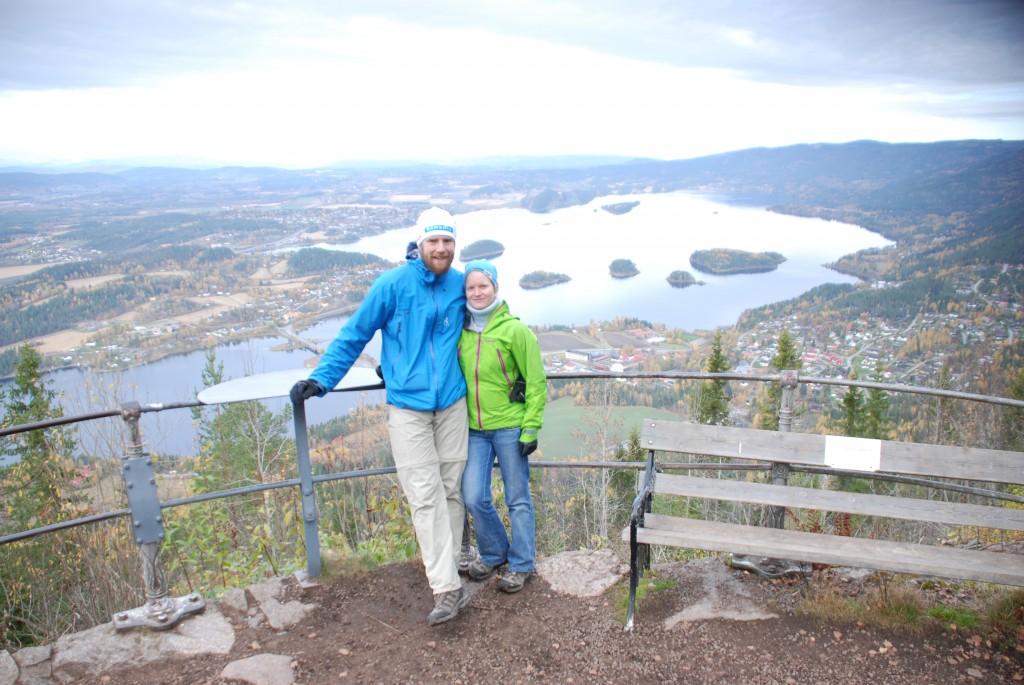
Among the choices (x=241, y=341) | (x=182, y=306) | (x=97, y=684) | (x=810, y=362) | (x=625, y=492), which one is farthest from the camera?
(x=182, y=306)

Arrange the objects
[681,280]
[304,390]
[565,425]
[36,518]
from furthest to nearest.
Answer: [681,280]
[565,425]
[36,518]
[304,390]

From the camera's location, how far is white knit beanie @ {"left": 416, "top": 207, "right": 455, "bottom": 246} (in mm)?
3328

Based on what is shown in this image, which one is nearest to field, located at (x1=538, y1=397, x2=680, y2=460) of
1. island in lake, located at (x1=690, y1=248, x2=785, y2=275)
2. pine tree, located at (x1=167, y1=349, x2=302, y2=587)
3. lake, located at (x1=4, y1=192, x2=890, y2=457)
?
lake, located at (x1=4, y1=192, x2=890, y2=457)

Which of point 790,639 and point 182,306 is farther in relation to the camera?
point 182,306

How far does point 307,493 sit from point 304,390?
77 centimetres

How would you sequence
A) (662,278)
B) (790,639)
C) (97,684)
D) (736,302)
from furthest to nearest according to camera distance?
1. (662,278)
2. (736,302)
3. (790,639)
4. (97,684)

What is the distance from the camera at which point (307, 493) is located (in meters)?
3.66

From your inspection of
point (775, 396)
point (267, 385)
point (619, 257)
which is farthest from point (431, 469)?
point (619, 257)

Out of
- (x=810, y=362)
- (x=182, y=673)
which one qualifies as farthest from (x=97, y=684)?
(x=810, y=362)

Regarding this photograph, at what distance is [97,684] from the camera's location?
2957 millimetres

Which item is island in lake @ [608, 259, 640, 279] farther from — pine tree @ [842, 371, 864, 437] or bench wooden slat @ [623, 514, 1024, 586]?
bench wooden slat @ [623, 514, 1024, 586]

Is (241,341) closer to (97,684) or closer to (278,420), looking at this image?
(278,420)

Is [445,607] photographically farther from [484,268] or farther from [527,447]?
[484,268]

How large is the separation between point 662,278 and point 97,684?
76207mm
